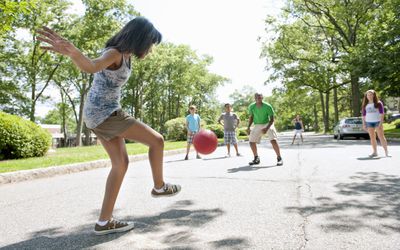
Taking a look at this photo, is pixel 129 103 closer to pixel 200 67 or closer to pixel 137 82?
pixel 137 82

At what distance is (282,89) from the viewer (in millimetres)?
36250

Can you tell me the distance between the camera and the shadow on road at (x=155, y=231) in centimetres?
302

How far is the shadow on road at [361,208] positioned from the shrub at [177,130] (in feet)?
82.2

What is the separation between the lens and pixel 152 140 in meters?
3.45

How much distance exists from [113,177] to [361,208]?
9.23ft

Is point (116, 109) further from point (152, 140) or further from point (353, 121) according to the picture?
point (353, 121)

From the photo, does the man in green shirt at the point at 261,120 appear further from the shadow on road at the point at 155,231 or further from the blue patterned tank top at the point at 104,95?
the blue patterned tank top at the point at 104,95

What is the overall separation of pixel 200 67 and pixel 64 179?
53680mm

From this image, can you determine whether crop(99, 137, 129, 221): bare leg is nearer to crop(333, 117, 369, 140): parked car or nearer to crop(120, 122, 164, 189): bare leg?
crop(120, 122, 164, 189): bare leg

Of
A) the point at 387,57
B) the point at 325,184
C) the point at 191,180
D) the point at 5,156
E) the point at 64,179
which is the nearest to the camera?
the point at 325,184

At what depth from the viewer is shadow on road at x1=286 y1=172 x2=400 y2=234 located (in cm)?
342

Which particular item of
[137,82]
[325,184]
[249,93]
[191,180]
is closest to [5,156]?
[191,180]

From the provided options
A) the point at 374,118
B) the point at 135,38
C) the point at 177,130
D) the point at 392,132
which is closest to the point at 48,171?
the point at 135,38

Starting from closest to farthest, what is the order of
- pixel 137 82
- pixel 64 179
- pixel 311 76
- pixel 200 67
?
1. pixel 64 179
2. pixel 311 76
3. pixel 137 82
4. pixel 200 67
